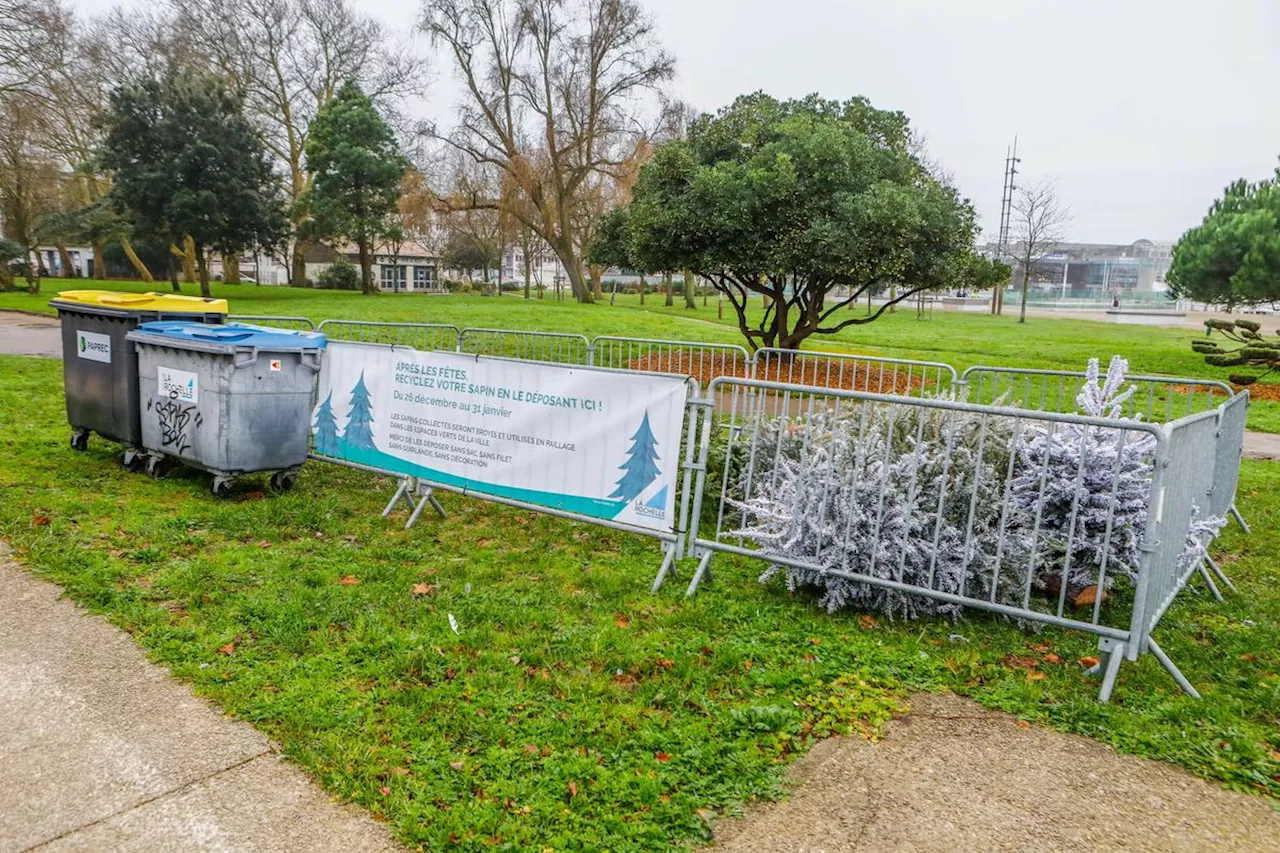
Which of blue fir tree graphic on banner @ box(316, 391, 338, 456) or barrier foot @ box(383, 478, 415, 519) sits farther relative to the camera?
blue fir tree graphic on banner @ box(316, 391, 338, 456)

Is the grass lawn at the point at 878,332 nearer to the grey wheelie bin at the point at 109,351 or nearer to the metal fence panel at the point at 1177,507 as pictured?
the metal fence panel at the point at 1177,507

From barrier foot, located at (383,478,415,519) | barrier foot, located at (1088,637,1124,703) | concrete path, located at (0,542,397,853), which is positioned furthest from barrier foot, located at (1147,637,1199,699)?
barrier foot, located at (383,478,415,519)

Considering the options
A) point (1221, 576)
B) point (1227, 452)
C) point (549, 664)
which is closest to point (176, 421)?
point (549, 664)

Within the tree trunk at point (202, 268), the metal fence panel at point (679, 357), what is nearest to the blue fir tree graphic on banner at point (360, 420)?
the metal fence panel at point (679, 357)

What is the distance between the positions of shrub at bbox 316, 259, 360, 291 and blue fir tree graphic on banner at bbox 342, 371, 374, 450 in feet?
169

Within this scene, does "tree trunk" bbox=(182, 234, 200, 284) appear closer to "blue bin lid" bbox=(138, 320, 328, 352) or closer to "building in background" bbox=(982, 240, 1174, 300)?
"blue bin lid" bbox=(138, 320, 328, 352)

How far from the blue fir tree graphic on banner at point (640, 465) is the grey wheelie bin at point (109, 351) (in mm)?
4666

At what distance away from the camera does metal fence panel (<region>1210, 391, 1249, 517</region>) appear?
19.2 ft

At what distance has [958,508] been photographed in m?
4.91

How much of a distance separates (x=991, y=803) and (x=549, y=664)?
6.83 feet

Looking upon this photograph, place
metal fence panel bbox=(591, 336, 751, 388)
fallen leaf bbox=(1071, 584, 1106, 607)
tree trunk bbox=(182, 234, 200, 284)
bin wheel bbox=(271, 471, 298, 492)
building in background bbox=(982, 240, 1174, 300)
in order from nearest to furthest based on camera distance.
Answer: fallen leaf bbox=(1071, 584, 1106, 607), bin wheel bbox=(271, 471, 298, 492), metal fence panel bbox=(591, 336, 751, 388), tree trunk bbox=(182, 234, 200, 284), building in background bbox=(982, 240, 1174, 300)

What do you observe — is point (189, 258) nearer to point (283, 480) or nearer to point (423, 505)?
point (283, 480)

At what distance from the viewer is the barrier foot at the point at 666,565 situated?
16.9ft

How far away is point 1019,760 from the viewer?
341cm
